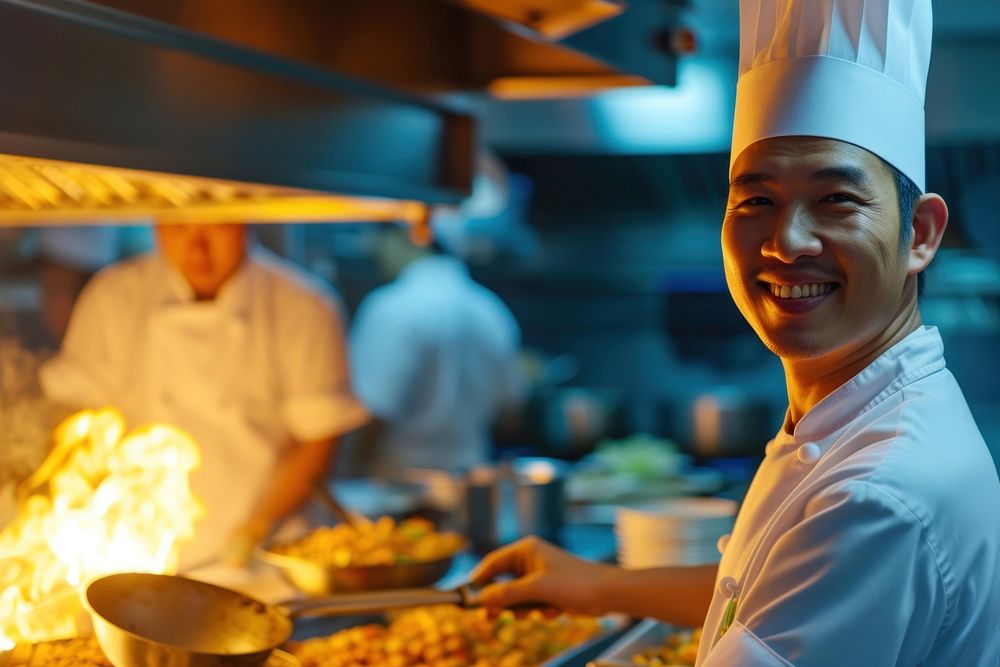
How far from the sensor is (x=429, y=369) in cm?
450

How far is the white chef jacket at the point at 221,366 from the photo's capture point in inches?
113

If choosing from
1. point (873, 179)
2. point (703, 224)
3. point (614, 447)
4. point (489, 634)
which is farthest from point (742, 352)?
point (873, 179)

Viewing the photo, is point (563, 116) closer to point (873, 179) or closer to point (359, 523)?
point (359, 523)

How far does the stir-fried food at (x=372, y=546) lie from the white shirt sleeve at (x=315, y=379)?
79 centimetres

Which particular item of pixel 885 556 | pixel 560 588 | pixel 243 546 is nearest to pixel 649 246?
pixel 243 546

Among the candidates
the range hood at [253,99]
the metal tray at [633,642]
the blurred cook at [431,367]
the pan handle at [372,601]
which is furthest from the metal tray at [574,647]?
the blurred cook at [431,367]

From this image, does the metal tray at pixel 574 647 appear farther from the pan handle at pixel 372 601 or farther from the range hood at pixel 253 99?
the range hood at pixel 253 99

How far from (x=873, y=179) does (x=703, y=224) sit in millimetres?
4281

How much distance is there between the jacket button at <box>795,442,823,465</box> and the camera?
3.96ft

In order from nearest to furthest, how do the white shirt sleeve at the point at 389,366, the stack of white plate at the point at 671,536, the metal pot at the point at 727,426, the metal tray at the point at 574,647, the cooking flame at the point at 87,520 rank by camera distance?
the cooking flame at the point at 87,520 → the metal tray at the point at 574,647 → the stack of white plate at the point at 671,536 → the white shirt sleeve at the point at 389,366 → the metal pot at the point at 727,426

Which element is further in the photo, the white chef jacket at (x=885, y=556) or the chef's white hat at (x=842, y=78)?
the chef's white hat at (x=842, y=78)

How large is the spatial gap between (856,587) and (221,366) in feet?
7.37

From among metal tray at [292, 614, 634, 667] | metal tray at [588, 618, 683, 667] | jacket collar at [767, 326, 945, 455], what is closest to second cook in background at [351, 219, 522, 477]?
metal tray at [292, 614, 634, 667]

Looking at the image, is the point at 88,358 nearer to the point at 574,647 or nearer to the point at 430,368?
the point at 430,368
